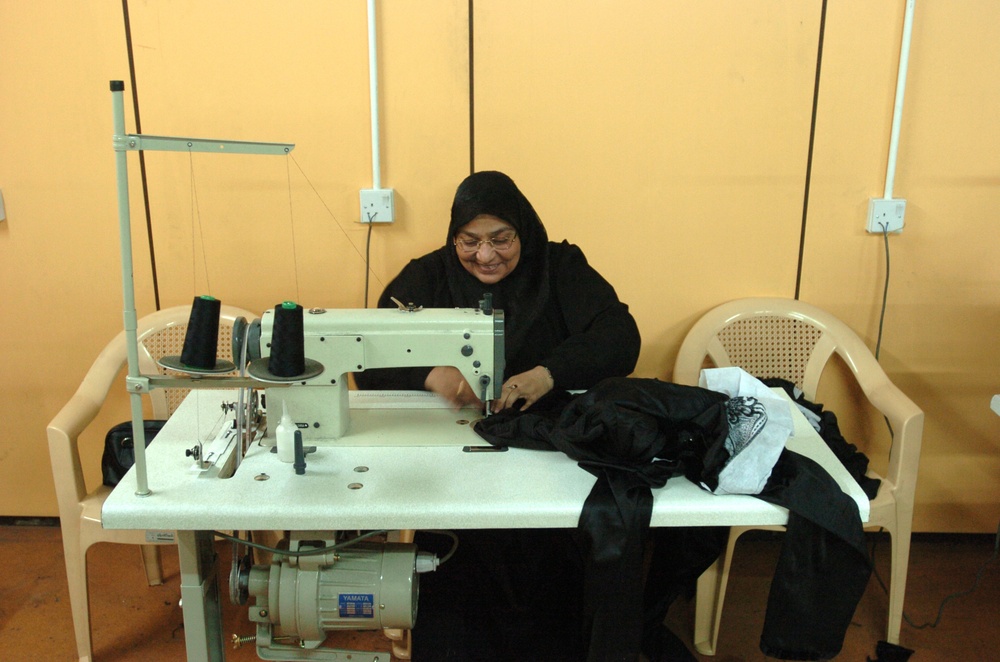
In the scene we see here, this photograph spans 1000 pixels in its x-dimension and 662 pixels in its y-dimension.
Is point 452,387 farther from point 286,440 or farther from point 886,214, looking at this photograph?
point 886,214

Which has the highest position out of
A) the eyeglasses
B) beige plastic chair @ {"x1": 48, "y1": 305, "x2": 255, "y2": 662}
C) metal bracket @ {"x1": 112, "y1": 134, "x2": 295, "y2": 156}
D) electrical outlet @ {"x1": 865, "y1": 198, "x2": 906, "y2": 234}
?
metal bracket @ {"x1": 112, "y1": 134, "x2": 295, "y2": 156}

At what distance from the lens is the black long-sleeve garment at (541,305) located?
211 centimetres

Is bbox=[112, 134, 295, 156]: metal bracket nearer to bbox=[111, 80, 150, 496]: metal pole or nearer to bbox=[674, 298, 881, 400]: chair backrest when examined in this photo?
bbox=[111, 80, 150, 496]: metal pole

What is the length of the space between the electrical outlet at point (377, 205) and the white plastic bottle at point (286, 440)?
1.08 metres

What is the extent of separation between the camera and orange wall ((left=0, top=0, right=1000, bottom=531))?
2336 mm

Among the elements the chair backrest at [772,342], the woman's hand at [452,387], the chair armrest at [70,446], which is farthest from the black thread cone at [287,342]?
the chair backrest at [772,342]

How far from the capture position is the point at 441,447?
1.57 meters

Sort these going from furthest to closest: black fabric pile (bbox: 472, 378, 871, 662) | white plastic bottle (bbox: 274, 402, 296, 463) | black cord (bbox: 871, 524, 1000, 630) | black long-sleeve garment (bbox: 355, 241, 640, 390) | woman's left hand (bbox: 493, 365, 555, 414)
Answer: black cord (bbox: 871, 524, 1000, 630), black long-sleeve garment (bbox: 355, 241, 640, 390), woman's left hand (bbox: 493, 365, 555, 414), white plastic bottle (bbox: 274, 402, 296, 463), black fabric pile (bbox: 472, 378, 871, 662)

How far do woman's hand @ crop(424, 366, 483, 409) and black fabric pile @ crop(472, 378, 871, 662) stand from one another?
304mm

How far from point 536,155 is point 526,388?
36.8 inches

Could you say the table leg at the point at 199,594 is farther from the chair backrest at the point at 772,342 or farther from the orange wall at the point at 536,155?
the chair backrest at the point at 772,342

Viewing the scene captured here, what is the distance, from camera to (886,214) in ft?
8.02

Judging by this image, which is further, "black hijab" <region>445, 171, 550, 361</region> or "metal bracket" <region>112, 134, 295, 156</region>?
"black hijab" <region>445, 171, 550, 361</region>

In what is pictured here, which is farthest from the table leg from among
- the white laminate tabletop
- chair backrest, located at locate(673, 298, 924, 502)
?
chair backrest, located at locate(673, 298, 924, 502)
